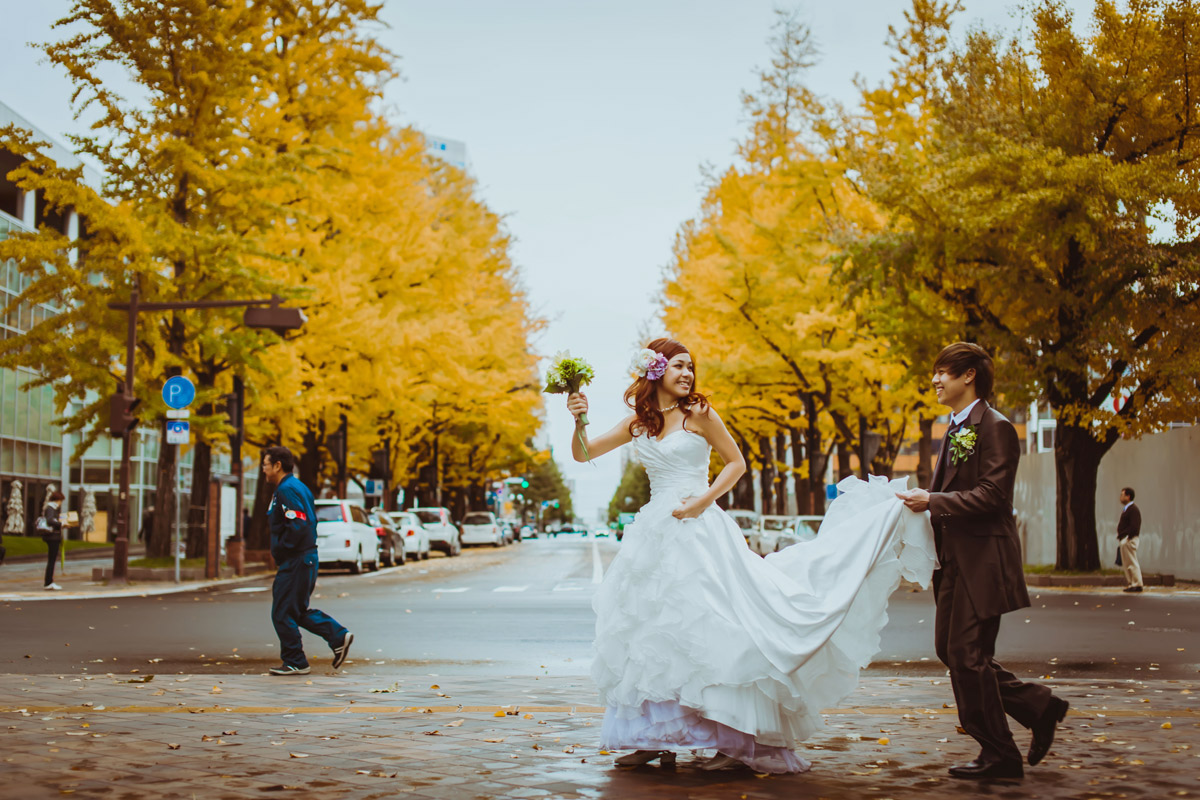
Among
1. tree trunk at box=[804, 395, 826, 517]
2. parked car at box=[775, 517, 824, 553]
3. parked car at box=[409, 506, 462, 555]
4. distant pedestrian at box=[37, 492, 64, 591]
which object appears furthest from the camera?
parked car at box=[409, 506, 462, 555]

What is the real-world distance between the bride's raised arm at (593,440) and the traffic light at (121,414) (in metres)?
18.4

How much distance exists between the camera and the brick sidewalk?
18.5 feet

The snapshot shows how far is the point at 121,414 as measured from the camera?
23.4 m

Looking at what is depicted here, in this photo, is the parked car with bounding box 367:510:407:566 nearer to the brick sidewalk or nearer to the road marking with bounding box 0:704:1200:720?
the brick sidewalk

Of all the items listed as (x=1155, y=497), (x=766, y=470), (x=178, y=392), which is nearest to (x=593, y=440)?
(x=178, y=392)

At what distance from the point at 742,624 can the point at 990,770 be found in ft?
Answer: 4.12

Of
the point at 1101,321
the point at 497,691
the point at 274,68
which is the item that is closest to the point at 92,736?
the point at 497,691

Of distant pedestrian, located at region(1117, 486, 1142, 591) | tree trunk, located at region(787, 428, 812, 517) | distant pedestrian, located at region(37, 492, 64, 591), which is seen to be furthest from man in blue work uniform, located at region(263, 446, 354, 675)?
tree trunk, located at region(787, 428, 812, 517)

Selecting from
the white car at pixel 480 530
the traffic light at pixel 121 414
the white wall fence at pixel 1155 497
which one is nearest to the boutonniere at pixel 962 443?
the traffic light at pixel 121 414

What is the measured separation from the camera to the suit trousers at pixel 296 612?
1044 cm

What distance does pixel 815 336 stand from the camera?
3150 cm

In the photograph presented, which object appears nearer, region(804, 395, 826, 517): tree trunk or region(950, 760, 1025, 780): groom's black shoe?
region(950, 760, 1025, 780): groom's black shoe

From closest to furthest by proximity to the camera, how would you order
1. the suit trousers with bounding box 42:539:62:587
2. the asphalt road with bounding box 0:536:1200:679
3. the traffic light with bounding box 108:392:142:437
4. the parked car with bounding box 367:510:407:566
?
the asphalt road with bounding box 0:536:1200:679
the suit trousers with bounding box 42:539:62:587
the traffic light with bounding box 108:392:142:437
the parked car with bounding box 367:510:407:566

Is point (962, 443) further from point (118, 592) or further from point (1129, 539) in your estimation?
point (118, 592)
